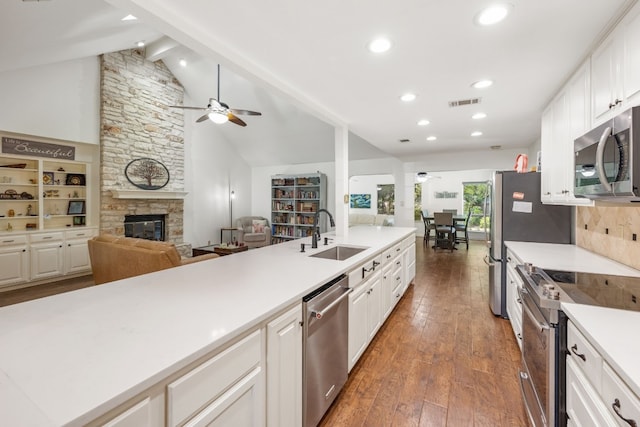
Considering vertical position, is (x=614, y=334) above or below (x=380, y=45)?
below

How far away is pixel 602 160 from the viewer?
54.7 inches

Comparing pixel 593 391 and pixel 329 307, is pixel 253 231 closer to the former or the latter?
pixel 329 307

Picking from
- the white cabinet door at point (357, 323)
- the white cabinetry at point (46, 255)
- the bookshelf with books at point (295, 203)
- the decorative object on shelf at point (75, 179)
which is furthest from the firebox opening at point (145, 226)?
the white cabinet door at point (357, 323)

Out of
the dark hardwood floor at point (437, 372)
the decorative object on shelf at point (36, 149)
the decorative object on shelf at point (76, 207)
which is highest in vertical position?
the decorative object on shelf at point (36, 149)

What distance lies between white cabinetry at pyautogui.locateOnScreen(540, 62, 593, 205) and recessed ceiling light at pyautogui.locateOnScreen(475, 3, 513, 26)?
0.93 metres

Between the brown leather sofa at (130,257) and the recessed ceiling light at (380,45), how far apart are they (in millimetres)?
2448

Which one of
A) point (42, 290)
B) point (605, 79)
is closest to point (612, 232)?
point (605, 79)

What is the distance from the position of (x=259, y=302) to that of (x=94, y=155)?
5968 mm

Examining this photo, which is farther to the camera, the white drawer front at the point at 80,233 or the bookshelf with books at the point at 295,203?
the bookshelf with books at the point at 295,203

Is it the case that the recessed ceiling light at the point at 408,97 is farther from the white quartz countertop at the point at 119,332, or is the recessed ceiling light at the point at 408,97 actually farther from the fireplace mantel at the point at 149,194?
the fireplace mantel at the point at 149,194

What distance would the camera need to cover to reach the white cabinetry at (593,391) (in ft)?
2.81

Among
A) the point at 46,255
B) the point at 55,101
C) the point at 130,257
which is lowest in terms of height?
the point at 46,255

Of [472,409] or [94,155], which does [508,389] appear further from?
[94,155]

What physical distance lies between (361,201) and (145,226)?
7229 mm
